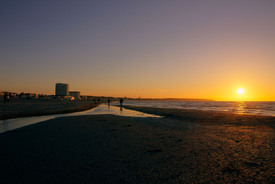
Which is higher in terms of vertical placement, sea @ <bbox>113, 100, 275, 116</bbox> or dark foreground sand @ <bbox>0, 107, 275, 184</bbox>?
dark foreground sand @ <bbox>0, 107, 275, 184</bbox>

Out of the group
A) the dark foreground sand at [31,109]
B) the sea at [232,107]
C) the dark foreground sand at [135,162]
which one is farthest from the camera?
the sea at [232,107]

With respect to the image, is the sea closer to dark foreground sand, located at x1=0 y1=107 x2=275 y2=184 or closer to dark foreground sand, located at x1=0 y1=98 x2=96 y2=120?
dark foreground sand, located at x1=0 y1=107 x2=275 y2=184

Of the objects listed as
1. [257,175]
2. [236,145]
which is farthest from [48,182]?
Answer: [236,145]

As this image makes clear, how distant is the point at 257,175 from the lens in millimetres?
4551

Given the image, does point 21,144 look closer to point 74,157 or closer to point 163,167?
point 74,157

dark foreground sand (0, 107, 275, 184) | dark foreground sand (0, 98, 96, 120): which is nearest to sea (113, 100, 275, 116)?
dark foreground sand (0, 107, 275, 184)

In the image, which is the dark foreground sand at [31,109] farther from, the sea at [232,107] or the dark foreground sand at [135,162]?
the sea at [232,107]

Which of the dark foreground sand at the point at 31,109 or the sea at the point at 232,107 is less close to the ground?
the dark foreground sand at the point at 31,109

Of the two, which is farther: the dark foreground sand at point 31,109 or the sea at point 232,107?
the sea at point 232,107

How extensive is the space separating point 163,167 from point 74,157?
3.41m

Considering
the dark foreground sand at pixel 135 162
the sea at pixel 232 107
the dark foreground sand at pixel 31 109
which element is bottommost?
the sea at pixel 232 107

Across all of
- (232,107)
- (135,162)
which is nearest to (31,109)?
(135,162)

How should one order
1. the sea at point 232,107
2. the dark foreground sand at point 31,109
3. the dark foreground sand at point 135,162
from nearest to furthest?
the dark foreground sand at point 135,162, the dark foreground sand at point 31,109, the sea at point 232,107

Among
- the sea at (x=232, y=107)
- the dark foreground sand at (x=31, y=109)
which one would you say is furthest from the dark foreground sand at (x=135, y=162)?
the sea at (x=232, y=107)
